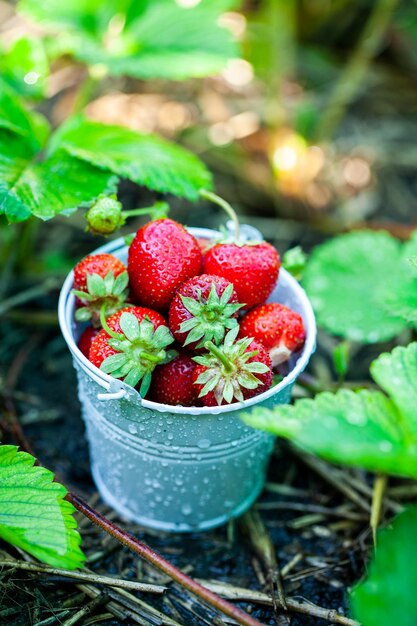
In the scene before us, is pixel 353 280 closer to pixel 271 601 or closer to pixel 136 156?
pixel 136 156

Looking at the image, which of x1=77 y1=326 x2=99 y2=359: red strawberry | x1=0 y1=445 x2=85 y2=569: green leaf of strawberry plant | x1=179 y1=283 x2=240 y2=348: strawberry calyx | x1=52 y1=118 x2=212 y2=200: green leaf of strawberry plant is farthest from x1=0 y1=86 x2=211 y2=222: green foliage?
x1=0 y1=445 x2=85 y2=569: green leaf of strawberry plant

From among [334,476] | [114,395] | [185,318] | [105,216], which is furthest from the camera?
[334,476]

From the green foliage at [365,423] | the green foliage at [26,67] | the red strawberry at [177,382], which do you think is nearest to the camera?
the green foliage at [365,423]

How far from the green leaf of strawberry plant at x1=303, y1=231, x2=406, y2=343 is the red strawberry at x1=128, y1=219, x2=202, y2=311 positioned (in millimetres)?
678

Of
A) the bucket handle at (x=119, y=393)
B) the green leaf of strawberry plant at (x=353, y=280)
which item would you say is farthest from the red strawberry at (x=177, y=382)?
the green leaf of strawberry plant at (x=353, y=280)

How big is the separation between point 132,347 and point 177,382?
0.12m

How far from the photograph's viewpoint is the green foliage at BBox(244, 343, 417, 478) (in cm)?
93

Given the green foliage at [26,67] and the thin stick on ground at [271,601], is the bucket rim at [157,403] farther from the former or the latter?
the green foliage at [26,67]

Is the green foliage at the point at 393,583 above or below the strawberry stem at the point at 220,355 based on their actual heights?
below

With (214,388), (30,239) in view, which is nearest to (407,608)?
(214,388)

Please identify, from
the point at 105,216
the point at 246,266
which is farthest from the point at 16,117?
the point at 246,266

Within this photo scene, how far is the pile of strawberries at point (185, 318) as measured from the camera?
123 centimetres

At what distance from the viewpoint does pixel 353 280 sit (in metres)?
2.04

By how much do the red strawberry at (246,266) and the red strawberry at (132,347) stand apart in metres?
0.18
